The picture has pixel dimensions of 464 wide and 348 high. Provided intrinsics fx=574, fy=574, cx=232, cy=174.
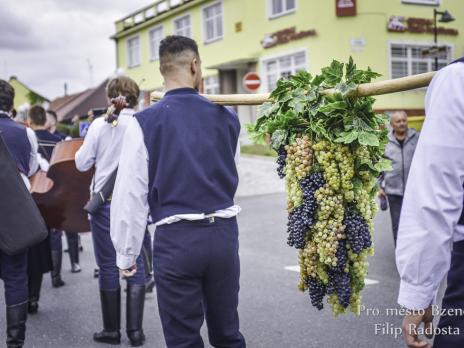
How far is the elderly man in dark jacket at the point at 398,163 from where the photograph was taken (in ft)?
22.6

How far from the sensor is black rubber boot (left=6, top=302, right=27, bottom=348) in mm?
4379

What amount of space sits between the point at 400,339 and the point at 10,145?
139 inches

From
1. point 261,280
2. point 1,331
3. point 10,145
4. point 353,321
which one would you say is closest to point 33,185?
point 10,145

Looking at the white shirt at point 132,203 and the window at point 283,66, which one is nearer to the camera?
the white shirt at point 132,203

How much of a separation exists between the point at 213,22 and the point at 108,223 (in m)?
23.8

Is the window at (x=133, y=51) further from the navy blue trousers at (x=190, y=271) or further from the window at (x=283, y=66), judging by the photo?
the navy blue trousers at (x=190, y=271)

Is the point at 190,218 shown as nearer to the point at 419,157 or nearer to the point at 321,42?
the point at 419,157

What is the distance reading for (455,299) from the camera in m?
2.12

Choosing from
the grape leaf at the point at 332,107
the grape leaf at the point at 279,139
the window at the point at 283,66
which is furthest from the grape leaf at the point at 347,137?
the window at the point at 283,66

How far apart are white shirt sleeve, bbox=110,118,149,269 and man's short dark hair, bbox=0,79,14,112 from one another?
79.5 inches

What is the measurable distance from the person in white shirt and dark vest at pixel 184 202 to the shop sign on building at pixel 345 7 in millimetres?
18664

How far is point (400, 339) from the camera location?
4.63 meters

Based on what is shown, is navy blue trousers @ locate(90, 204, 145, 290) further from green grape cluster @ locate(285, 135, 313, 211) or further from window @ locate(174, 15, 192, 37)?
window @ locate(174, 15, 192, 37)

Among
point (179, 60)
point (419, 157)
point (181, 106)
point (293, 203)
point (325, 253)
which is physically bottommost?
point (325, 253)
